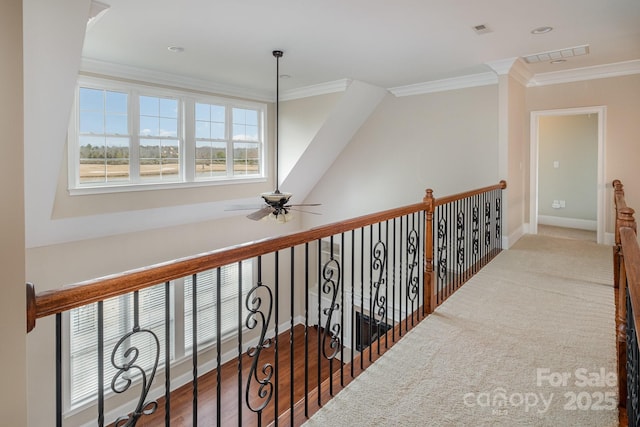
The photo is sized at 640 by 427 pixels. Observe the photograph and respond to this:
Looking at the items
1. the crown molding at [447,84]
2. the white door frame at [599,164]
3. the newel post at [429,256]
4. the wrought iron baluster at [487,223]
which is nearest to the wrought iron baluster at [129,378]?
the newel post at [429,256]

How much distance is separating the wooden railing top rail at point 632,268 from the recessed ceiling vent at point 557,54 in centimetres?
364

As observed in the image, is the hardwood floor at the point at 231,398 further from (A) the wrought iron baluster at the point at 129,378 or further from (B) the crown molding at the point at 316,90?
(B) the crown molding at the point at 316,90

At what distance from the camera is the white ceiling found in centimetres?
330

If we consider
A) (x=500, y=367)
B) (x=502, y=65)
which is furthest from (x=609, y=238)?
(x=500, y=367)

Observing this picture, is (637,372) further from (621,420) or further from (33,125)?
(33,125)

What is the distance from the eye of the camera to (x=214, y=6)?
3.26m

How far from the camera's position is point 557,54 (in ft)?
15.3

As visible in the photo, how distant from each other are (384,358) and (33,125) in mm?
3784

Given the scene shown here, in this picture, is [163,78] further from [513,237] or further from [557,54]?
[513,237]

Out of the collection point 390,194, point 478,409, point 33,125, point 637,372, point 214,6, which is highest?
point 214,6

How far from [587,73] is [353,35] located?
12.1 ft

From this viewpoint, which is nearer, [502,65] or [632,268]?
[632,268]

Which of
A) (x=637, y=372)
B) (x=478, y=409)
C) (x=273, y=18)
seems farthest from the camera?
(x=273, y=18)

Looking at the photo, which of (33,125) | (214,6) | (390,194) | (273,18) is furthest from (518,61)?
(33,125)
